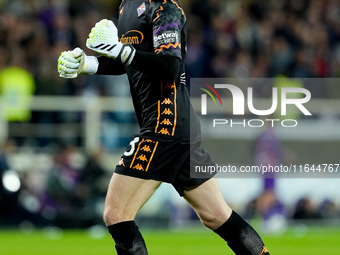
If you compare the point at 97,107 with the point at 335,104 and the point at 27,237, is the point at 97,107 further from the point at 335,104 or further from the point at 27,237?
the point at 335,104

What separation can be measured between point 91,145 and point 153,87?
9.46 meters

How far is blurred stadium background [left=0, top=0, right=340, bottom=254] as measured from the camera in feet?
45.4

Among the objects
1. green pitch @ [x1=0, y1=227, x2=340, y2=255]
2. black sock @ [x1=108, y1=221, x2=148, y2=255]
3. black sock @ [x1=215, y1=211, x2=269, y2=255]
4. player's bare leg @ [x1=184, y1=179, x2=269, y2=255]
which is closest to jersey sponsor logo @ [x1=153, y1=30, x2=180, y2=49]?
player's bare leg @ [x1=184, y1=179, x2=269, y2=255]

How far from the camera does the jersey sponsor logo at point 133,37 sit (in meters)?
5.47

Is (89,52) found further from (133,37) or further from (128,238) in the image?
(128,238)

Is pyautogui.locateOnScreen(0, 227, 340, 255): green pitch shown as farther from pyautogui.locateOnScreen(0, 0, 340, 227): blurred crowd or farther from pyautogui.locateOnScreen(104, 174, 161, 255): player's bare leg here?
pyautogui.locateOnScreen(104, 174, 161, 255): player's bare leg

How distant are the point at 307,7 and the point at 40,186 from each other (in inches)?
331

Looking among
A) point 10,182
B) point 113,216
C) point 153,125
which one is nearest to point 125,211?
point 113,216

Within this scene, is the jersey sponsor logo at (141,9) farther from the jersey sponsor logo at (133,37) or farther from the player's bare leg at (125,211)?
the player's bare leg at (125,211)

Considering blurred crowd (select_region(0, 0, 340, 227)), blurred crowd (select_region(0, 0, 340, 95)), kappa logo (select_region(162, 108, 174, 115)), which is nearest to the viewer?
kappa logo (select_region(162, 108, 174, 115))

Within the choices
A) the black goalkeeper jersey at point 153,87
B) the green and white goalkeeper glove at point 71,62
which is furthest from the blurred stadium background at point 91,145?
the green and white goalkeeper glove at point 71,62

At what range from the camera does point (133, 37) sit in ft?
18.0

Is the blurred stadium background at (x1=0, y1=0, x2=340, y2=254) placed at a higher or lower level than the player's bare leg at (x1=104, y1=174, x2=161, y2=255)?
lower

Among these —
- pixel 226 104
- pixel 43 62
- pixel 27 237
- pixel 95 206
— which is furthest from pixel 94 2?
pixel 27 237
